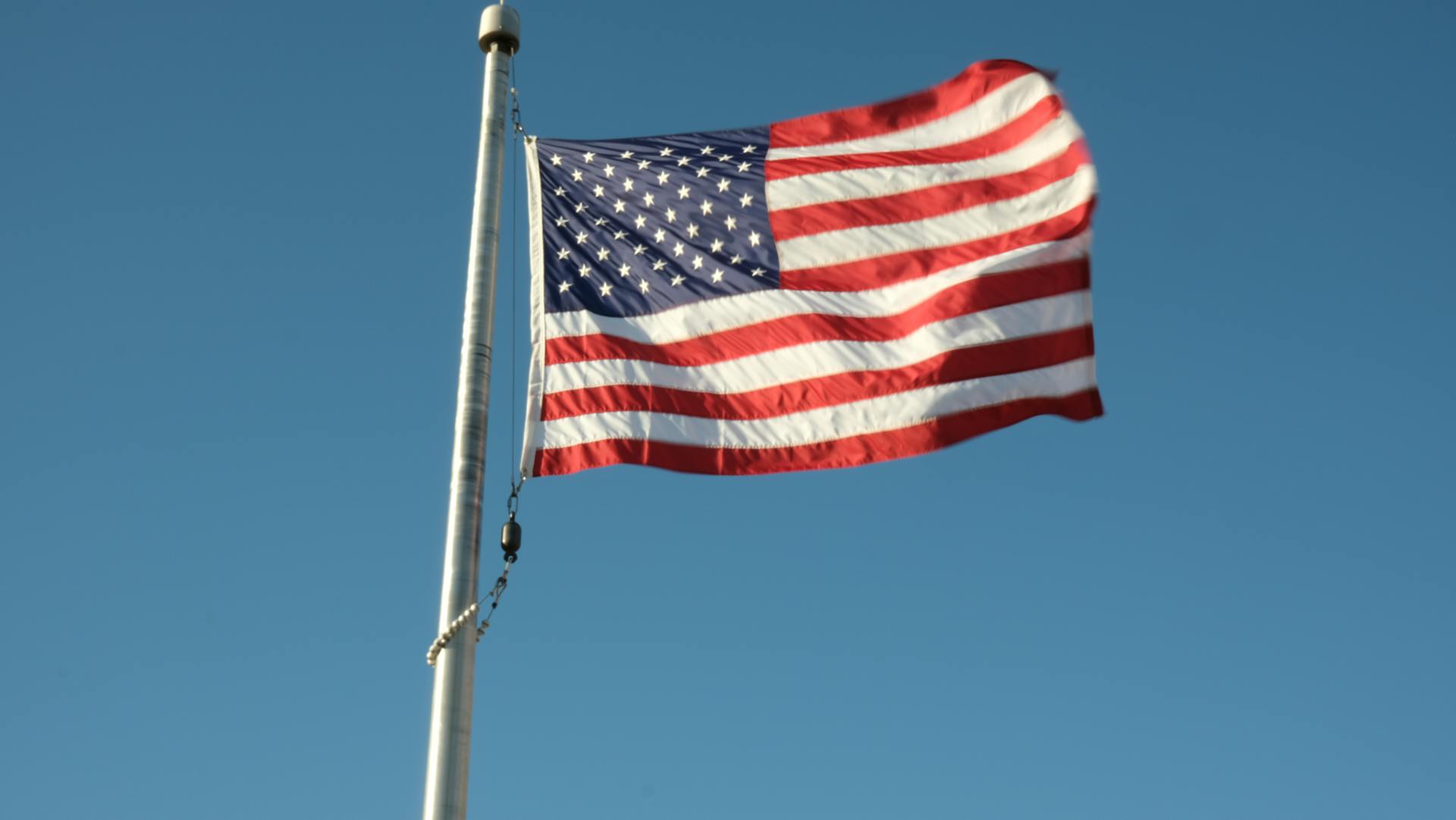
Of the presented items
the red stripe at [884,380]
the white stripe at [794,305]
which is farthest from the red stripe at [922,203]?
the red stripe at [884,380]

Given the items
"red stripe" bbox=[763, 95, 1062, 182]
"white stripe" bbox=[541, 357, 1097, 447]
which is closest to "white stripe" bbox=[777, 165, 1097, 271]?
"red stripe" bbox=[763, 95, 1062, 182]

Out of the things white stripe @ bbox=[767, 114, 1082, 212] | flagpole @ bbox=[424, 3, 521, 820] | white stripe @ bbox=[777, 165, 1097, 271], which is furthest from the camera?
white stripe @ bbox=[767, 114, 1082, 212]

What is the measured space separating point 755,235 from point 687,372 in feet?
6.39

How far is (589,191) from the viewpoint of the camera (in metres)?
17.3

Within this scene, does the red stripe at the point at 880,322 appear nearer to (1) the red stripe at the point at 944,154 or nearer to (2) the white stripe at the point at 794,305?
(2) the white stripe at the point at 794,305

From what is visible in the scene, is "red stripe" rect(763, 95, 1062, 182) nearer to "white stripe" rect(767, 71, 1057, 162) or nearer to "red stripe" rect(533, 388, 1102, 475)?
"white stripe" rect(767, 71, 1057, 162)

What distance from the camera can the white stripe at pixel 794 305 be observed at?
53.4ft

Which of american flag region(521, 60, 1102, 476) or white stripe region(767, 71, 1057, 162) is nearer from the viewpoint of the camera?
american flag region(521, 60, 1102, 476)

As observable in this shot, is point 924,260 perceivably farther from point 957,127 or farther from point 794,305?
point 957,127

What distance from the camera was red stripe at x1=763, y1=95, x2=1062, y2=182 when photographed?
1769 cm

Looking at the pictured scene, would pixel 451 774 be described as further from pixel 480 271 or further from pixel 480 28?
pixel 480 28

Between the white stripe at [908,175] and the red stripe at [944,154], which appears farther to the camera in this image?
the red stripe at [944,154]

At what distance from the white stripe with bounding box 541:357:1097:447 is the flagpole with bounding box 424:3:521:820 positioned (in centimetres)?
185

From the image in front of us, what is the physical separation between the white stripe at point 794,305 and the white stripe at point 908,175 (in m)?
1.09
